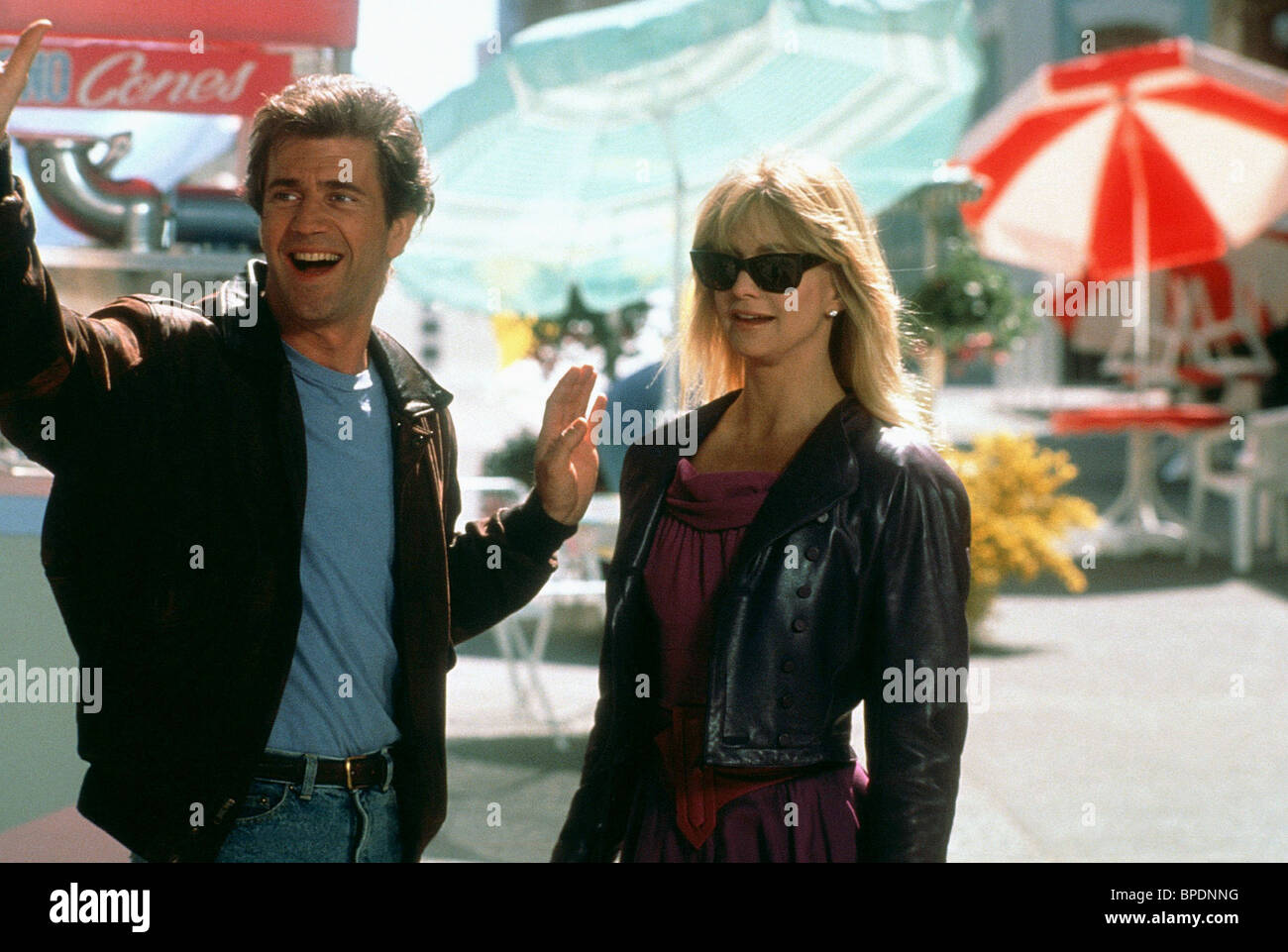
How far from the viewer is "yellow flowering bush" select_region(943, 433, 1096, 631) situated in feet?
26.2

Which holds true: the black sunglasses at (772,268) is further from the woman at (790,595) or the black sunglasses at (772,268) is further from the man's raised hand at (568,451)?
the man's raised hand at (568,451)

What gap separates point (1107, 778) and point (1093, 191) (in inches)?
262

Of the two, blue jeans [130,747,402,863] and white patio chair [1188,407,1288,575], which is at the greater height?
blue jeans [130,747,402,863]

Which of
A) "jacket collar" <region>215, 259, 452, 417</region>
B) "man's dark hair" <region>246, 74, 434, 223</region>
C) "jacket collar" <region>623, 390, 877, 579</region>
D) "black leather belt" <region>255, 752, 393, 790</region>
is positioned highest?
"man's dark hair" <region>246, 74, 434, 223</region>

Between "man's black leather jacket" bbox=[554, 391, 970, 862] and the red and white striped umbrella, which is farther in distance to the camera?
the red and white striped umbrella

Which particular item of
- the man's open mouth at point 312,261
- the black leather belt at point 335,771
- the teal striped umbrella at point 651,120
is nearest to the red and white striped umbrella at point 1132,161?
the teal striped umbrella at point 651,120

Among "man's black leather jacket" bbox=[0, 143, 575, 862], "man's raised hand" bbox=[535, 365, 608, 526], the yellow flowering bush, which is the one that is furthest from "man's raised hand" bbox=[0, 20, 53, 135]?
the yellow flowering bush

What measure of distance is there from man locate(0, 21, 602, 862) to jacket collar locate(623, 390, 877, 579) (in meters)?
0.31

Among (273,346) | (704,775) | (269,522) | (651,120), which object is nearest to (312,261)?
(273,346)

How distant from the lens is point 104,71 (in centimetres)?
355

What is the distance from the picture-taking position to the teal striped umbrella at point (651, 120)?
234 inches

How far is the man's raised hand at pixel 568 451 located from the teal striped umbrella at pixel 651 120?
336cm

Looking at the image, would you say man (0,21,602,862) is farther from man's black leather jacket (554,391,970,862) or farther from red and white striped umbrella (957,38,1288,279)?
red and white striped umbrella (957,38,1288,279)

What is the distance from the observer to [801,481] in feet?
7.70
